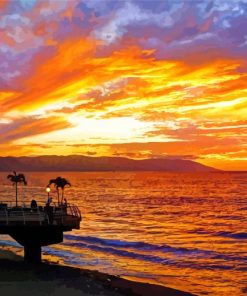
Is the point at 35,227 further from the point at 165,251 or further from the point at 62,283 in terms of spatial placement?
the point at 165,251

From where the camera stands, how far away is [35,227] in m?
Answer: 33.1

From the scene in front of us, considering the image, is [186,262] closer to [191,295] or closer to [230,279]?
[230,279]

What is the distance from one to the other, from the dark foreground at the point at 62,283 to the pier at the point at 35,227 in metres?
1.52

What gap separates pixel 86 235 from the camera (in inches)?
2330

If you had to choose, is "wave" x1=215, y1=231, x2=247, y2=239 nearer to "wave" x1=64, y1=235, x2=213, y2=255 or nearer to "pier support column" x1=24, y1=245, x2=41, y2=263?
"wave" x1=64, y1=235, x2=213, y2=255

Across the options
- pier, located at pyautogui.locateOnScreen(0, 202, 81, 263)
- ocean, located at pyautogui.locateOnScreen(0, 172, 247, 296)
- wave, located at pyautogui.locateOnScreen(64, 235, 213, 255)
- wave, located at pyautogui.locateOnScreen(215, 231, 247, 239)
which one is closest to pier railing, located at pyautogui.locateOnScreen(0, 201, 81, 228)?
pier, located at pyautogui.locateOnScreen(0, 202, 81, 263)

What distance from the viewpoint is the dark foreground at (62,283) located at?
2567 centimetres

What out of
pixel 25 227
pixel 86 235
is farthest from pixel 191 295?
pixel 86 235

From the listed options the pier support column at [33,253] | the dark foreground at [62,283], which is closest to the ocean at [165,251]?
the dark foreground at [62,283]

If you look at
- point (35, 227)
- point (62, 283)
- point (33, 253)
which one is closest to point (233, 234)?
point (33, 253)

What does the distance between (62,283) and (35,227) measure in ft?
21.5

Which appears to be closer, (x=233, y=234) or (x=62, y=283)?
(x=62, y=283)

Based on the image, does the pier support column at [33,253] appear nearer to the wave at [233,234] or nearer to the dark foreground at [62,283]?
the dark foreground at [62,283]

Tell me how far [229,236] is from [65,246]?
24.9 meters
